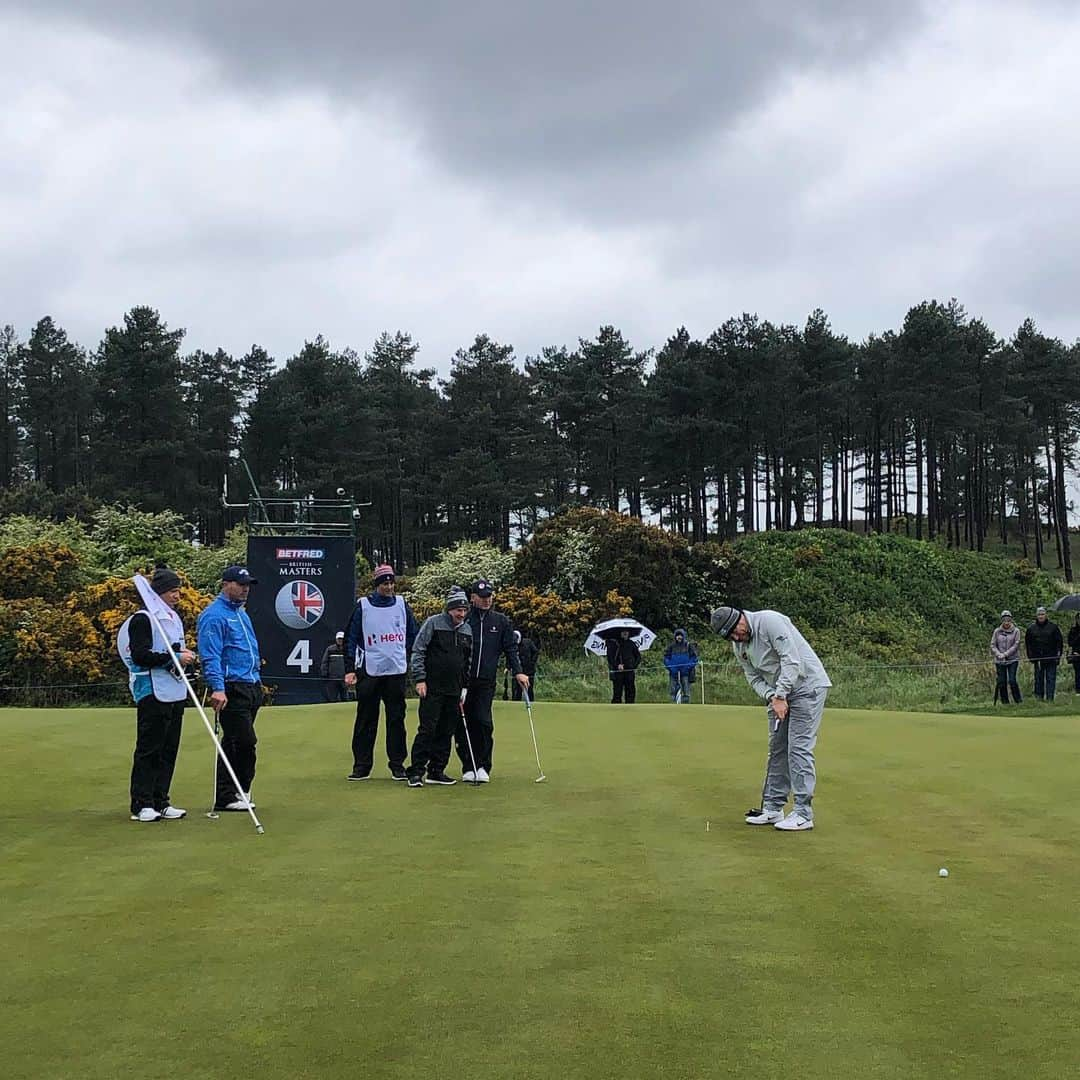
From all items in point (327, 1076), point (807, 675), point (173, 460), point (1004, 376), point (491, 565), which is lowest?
point (327, 1076)

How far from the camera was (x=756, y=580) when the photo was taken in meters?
48.2

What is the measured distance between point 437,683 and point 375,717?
0.90m

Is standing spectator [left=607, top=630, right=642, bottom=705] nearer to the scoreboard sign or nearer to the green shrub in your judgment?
the scoreboard sign

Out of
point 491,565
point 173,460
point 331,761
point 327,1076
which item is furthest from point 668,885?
point 173,460

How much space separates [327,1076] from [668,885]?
3412 mm

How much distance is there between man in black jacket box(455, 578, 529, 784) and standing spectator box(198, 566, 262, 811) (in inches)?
95.1

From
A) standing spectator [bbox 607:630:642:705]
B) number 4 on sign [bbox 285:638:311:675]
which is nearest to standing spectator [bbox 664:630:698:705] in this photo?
standing spectator [bbox 607:630:642:705]

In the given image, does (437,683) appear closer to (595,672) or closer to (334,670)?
(334,670)

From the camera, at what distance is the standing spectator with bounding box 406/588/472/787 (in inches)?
478

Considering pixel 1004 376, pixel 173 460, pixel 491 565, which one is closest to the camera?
pixel 491 565

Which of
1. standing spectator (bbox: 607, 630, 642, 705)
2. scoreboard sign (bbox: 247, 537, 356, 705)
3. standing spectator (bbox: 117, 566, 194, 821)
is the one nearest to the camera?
standing spectator (bbox: 117, 566, 194, 821)

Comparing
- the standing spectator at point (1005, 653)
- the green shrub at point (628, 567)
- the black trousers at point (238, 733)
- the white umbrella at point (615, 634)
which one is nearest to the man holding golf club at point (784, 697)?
the black trousers at point (238, 733)

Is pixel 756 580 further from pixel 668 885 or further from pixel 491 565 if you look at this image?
pixel 668 885

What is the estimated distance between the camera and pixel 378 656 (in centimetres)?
1237
